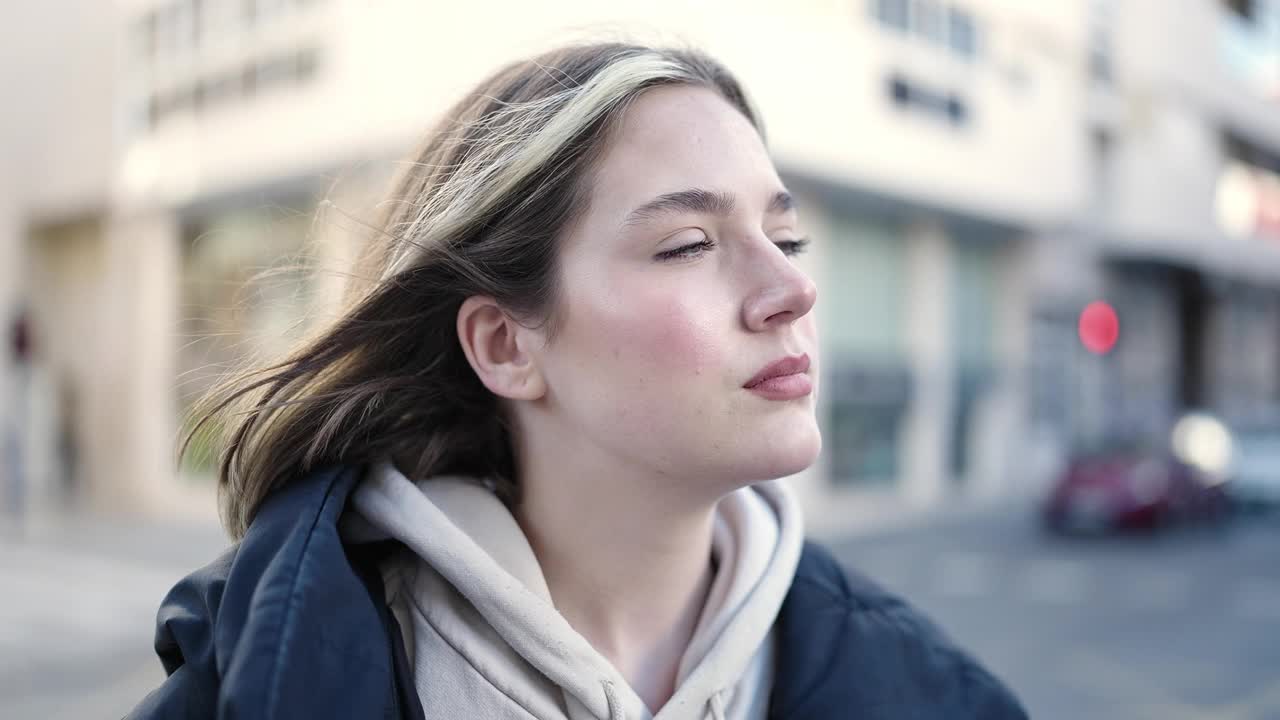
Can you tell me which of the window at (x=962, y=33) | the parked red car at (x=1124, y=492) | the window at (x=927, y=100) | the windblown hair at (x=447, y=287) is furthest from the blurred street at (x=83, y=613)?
the window at (x=962, y=33)

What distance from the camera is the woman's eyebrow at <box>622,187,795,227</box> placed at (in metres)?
1.57

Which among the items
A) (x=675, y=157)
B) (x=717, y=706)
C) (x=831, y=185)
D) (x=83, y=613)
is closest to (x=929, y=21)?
(x=831, y=185)

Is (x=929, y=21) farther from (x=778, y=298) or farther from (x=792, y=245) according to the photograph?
(x=778, y=298)

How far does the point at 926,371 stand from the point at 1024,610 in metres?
9.46

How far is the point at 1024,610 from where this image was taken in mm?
9070

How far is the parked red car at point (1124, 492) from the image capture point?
44.0ft

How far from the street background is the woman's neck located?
5054 mm

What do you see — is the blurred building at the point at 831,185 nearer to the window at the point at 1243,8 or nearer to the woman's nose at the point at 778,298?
the window at the point at 1243,8

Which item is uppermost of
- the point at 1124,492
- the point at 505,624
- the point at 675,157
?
the point at 675,157

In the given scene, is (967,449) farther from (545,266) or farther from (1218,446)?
(545,266)

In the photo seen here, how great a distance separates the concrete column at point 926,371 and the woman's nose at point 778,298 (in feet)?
55.5

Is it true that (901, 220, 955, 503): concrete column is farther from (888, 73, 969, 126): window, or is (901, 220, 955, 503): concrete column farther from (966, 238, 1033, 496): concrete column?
(888, 73, 969, 126): window

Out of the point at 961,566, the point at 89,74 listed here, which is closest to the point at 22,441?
the point at 89,74

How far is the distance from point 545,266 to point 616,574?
504 mm
